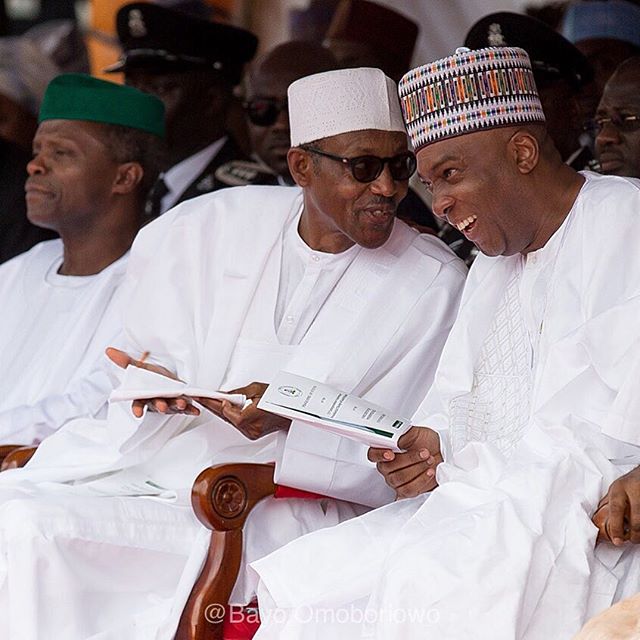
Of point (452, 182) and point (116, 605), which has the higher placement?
point (452, 182)

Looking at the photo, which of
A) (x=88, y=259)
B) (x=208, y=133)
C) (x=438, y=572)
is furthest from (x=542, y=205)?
(x=208, y=133)

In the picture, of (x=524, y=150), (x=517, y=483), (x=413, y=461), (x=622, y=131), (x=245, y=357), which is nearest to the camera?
(x=517, y=483)

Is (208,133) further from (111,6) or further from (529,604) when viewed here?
(529,604)

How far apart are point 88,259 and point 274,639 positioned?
2669mm

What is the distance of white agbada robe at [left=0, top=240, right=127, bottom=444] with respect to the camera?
17.6ft

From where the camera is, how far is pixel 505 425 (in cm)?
403

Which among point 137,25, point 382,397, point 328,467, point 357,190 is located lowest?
point 328,467

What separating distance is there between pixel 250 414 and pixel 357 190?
0.88 m

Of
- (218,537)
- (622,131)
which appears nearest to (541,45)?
(622,131)

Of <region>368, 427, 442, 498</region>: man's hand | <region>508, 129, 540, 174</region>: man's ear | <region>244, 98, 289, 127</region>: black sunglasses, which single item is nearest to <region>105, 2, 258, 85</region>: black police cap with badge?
<region>244, 98, 289, 127</region>: black sunglasses

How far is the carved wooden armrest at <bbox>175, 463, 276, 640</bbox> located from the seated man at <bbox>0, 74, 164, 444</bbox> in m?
1.47

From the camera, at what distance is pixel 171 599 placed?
4.42 meters

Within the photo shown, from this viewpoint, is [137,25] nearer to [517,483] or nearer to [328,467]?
[328,467]

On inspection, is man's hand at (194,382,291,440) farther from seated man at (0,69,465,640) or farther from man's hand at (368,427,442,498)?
man's hand at (368,427,442,498)
